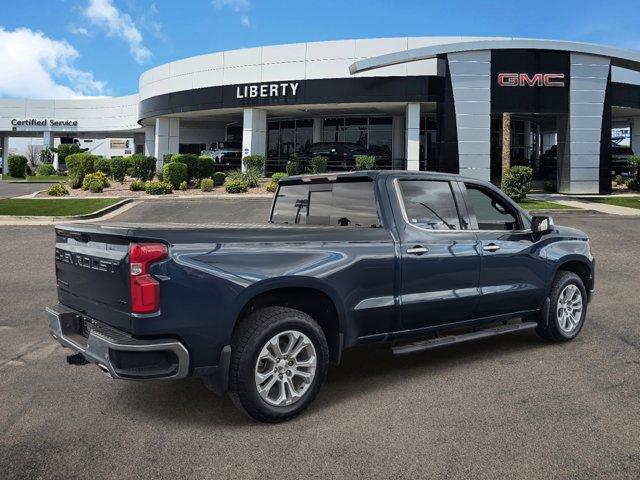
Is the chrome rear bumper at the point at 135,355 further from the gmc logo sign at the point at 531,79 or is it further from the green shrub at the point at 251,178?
the gmc logo sign at the point at 531,79

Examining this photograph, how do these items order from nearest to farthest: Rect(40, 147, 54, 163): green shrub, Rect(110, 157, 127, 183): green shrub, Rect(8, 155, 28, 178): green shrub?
Rect(110, 157, 127, 183): green shrub < Rect(8, 155, 28, 178): green shrub < Rect(40, 147, 54, 163): green shrub

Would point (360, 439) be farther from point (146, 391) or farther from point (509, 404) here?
point (146, 391)

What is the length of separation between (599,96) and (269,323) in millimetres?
28926

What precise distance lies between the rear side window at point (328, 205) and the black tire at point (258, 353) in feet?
3.71

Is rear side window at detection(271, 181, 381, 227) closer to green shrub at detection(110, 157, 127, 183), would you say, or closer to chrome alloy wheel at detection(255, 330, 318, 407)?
chrome alloy wheel at detection(255, 330, 318, 407)

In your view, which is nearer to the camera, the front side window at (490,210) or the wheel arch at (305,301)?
the wheel arch at (305,301)

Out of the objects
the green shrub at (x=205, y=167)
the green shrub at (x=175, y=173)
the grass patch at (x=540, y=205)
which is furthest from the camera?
the green shrub at (x=205, y=167)

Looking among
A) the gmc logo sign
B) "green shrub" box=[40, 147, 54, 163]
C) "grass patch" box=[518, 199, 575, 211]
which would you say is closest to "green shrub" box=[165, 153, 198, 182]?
the gmc logo sign

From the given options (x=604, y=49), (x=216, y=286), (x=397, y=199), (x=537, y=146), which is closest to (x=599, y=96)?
(x=604, y=49)

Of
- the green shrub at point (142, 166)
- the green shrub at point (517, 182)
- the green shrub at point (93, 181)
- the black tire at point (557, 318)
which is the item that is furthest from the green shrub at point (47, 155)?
the black tire at point (557, 318)

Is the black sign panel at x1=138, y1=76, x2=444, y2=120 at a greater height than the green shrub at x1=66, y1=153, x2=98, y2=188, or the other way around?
the black sign panel at x1=138, y1=76, x2=444, y2=120

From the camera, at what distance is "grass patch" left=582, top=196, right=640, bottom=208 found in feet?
74.8

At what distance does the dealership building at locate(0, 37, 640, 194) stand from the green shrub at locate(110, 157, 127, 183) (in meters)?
6.73

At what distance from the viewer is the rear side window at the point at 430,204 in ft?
15.7
